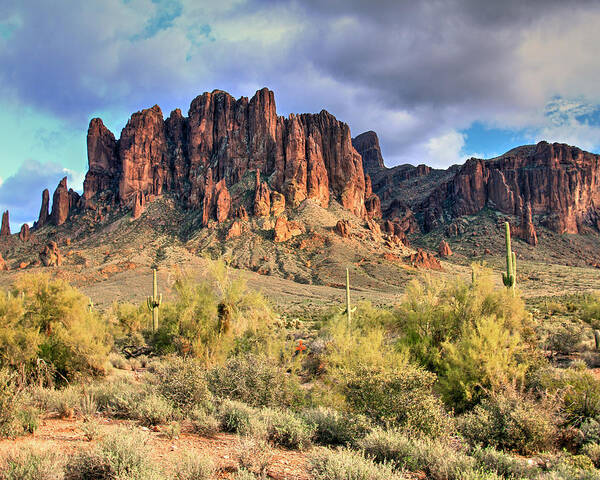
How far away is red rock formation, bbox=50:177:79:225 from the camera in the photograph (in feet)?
379

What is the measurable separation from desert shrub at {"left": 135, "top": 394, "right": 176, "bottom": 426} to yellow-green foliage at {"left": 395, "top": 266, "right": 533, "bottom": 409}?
6.90 meters

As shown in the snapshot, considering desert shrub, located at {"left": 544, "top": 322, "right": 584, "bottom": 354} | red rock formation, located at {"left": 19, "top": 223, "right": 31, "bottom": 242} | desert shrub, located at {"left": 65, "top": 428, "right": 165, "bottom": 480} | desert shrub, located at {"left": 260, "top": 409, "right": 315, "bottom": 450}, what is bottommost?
desert shrub, located at {"left": 544, "top": 322, "right": 584, "bottom": 354}

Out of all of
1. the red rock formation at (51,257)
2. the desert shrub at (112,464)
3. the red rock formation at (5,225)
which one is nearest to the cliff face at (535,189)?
the red rock formation at (51,257)

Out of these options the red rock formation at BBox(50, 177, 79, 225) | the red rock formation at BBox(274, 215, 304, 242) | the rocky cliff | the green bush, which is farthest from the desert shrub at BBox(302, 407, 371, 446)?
the rocky cliff

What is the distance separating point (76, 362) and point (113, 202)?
11389 centimetres

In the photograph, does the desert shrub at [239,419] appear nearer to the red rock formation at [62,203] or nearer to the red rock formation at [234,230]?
the red rock formation at [234,230]

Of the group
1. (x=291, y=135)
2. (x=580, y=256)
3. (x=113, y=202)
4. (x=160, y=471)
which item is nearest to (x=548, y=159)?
(x=580, y=256)

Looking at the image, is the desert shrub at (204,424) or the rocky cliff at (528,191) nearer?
the desert shrub at (204,424)

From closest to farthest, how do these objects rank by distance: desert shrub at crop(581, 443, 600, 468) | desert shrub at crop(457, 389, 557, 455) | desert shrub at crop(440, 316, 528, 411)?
desert shrub at crop(581, 443, 600, 468) → desert shrub at crop(457, 389, 557, 455) → desert shrub at crop(440, 316, 528, 411)

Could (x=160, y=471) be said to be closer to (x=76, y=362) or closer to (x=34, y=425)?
Result: (x=34, y=425)

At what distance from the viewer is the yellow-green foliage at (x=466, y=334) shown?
10102 mm

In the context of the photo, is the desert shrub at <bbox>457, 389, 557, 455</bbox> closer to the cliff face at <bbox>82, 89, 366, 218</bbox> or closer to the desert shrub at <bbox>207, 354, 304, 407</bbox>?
the desert shrub at <bbox>207, 354, 304, 407</bbox>

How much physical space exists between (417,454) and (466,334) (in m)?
6.85

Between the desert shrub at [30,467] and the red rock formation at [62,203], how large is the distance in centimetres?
12709
